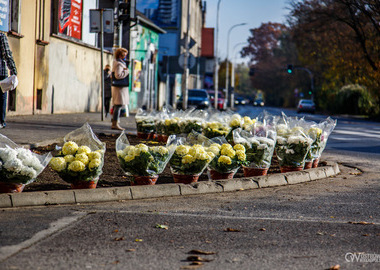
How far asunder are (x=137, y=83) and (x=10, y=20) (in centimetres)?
2008

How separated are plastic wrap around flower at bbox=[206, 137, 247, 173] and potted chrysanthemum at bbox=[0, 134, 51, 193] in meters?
2.34

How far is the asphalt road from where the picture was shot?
402 centimetres

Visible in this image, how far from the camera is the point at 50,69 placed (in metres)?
22.2

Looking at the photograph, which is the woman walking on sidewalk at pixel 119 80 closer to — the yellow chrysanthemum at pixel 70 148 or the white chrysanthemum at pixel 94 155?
the yellow chrysanthemum at pixel 70 148

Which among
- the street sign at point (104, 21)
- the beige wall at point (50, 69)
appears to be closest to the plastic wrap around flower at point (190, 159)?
the street sign at point (104, 21)

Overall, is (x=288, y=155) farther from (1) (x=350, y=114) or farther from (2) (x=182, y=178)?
(1) (x=350, y=114)

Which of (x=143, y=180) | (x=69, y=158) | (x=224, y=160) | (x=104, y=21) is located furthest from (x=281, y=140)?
(x=104, y=21)

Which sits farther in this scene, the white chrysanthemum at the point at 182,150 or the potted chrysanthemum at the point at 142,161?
the white chrysanthemum at the point at 182,150

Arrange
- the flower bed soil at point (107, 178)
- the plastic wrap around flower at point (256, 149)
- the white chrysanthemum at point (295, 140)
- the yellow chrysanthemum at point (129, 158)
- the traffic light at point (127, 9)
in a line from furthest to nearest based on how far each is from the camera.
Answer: the traffic light at point (127, 9)
the white chrysanthemum at point (295, 140)
the plastic wrap around flower at point (256, 149)
the yellow chrysanthemum at point (129, 158)
the flower bed soil at point (107, 178)

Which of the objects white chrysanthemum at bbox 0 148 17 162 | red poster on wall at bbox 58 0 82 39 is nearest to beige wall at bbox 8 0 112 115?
red poster on wall at bbox 58 0 82 39

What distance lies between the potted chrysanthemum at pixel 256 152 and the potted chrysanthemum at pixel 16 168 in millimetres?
3077

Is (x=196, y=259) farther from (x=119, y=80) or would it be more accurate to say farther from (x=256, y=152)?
(x=119, y=80)

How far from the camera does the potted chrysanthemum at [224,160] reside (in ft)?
25.2

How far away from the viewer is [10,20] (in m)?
17.9
